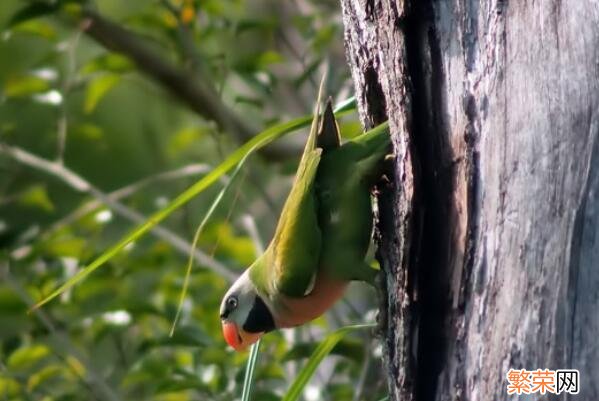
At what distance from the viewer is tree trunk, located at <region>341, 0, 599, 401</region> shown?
1310 millimetres

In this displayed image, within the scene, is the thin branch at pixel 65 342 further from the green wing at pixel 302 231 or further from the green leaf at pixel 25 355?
the green wing at pixel 302 231

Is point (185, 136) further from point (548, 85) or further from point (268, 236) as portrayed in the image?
point (548, 85)

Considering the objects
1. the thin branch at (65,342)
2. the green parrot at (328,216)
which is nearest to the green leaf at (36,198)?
the thin branch at (65,342)

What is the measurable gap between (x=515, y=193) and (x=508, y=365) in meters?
0.21

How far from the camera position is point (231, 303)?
6.68 feet

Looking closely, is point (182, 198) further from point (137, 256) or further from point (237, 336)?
point (137, 256)

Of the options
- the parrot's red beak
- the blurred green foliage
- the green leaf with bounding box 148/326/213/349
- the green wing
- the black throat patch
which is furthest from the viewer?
the blurred green foliage

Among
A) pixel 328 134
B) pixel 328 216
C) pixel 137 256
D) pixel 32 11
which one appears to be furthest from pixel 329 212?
pixel 137 256

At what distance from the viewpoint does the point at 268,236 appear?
384 cm

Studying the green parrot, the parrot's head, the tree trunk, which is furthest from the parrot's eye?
the tree trunk

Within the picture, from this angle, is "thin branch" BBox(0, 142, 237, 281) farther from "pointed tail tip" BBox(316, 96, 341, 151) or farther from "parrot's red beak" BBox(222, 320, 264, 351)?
"pointed tail tip" BBox(316, 96, 341, 151)

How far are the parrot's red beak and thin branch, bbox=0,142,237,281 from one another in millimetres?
927

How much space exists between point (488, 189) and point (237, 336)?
82 centimetres

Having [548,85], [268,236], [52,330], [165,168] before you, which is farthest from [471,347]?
[165,168]
